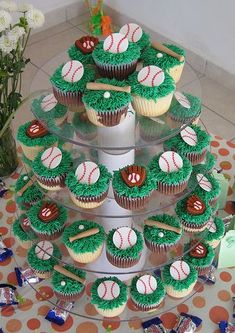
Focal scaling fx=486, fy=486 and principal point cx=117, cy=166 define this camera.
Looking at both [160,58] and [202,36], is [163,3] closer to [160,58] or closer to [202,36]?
[202,36]

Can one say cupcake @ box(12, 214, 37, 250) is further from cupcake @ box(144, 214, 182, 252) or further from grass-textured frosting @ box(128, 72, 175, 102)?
grass-textured frosting @ box(128, 72, 175, 102)

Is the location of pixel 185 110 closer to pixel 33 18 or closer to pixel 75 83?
pixel 75 83

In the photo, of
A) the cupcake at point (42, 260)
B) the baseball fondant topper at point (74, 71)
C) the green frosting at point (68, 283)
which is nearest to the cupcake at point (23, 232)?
the cupcake at point (42, 260)

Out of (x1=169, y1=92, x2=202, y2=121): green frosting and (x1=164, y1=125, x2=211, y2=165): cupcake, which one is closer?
(x1=169, y1=92, x2=202, y2=121): green frosting

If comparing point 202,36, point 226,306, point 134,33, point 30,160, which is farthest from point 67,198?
point 202,36

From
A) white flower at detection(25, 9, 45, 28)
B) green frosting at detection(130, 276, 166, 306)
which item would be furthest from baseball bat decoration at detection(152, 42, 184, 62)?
green frosting at detection(130, 276, 166, 306)

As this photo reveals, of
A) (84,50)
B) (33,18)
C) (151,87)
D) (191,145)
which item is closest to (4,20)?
(33,18)
